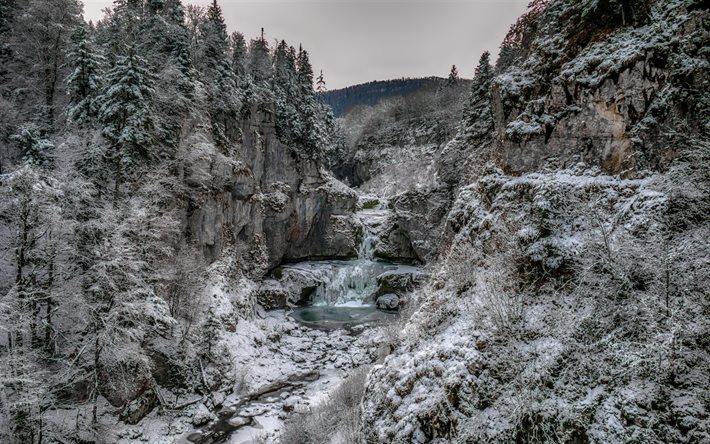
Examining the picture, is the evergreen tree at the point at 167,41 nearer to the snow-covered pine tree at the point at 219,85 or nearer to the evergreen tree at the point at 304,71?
the snow-covered pine tree at the point at 219,85

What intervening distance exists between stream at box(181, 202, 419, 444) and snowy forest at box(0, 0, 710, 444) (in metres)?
0.18

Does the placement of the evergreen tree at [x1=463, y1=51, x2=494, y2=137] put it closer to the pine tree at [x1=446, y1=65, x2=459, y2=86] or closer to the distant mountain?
the pine tree at [x1=446, y1=65, x2=459, y2=86]

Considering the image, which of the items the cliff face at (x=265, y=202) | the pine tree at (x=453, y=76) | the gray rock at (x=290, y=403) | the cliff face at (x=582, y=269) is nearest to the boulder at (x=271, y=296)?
the cliff face at (x=265, y=202)

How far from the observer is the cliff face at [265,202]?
22.8m

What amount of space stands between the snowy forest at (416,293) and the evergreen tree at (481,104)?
1.77ft

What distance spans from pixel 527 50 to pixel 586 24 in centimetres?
429

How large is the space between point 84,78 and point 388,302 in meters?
27.1

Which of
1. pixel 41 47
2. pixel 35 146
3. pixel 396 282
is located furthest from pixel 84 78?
pixel 396 282

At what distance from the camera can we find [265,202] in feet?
105

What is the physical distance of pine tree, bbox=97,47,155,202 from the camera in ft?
49.3

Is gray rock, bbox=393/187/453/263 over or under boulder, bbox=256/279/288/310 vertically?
over

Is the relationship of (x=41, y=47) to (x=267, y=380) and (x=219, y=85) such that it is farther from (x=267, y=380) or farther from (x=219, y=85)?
(x=267, y=380)

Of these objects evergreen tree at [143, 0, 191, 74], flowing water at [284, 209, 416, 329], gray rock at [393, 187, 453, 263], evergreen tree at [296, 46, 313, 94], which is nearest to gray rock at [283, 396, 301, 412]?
flowing water at [284, 209, 416, 329]

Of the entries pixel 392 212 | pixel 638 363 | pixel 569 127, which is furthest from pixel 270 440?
pixel 392 212
